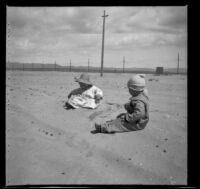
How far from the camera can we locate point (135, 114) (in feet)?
14.6

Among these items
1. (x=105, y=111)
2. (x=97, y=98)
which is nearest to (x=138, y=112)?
(x=105, y=111)

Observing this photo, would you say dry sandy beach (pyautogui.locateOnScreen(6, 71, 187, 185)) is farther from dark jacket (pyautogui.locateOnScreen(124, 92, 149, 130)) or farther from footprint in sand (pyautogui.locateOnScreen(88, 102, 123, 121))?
dark jacket (pyautogui.locateOnScreen(124, 92, 149, 130))

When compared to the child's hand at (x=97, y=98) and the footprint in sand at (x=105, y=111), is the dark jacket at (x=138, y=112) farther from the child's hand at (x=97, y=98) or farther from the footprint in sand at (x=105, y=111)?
the child's hand at (x=97, y=98)

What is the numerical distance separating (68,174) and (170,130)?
91.0 inches

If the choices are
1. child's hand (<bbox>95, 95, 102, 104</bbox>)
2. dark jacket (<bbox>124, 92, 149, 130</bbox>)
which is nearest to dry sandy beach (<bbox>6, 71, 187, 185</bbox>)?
dark jacket (<bbox>124, 92, 149, 130</bbox>)

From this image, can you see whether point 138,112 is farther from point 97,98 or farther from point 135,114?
point 97,98

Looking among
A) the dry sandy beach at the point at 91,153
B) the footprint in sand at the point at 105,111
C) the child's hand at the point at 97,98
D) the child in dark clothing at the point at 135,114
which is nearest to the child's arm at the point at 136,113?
the child in dark clothing at the point at 135,114

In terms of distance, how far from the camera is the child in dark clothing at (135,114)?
14.8 feet

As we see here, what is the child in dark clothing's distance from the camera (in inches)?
177
